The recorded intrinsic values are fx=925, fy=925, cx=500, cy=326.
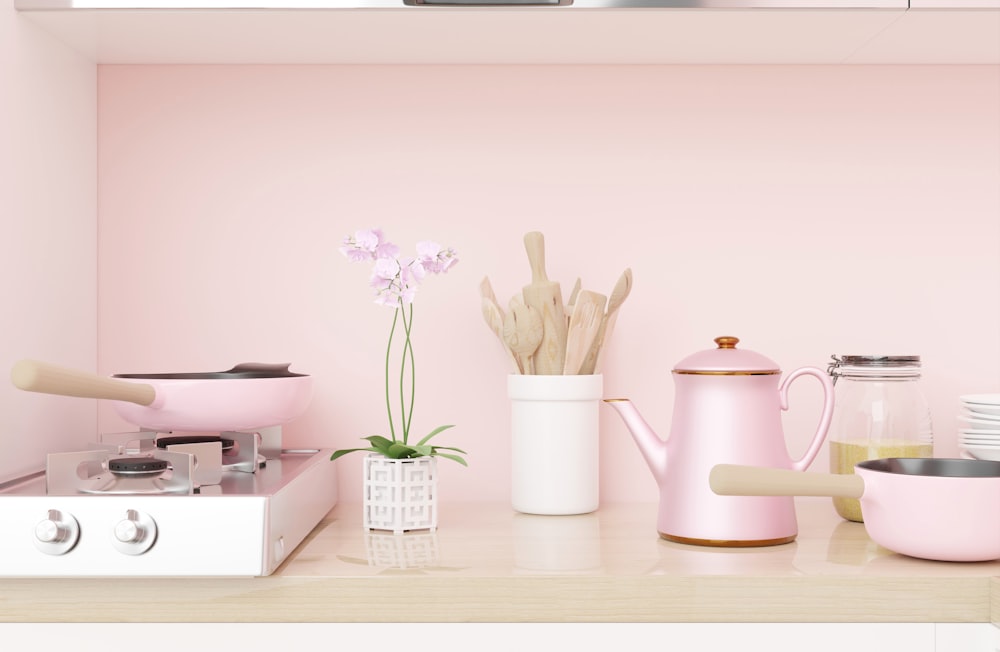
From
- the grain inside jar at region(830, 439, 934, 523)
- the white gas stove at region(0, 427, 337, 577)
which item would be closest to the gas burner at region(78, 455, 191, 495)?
the white gas stove at region(0, 427, 337, 577)

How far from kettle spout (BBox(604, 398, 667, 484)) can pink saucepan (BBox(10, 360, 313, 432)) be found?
0.38m

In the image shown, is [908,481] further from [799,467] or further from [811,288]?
[811,288]

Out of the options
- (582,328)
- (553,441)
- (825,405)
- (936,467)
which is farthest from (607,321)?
(936,467)

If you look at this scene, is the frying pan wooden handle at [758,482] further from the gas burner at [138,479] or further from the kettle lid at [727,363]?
the gas burner at [138,479]

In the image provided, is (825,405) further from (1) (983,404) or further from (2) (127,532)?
(2) (127,532)

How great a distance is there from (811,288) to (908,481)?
471 mm

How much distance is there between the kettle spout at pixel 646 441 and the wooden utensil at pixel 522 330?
150 mm

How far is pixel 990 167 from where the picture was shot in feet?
4.32

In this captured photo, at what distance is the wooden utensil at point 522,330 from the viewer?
3.81 ft

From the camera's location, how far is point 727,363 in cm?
101

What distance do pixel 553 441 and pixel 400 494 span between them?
0.70ft
